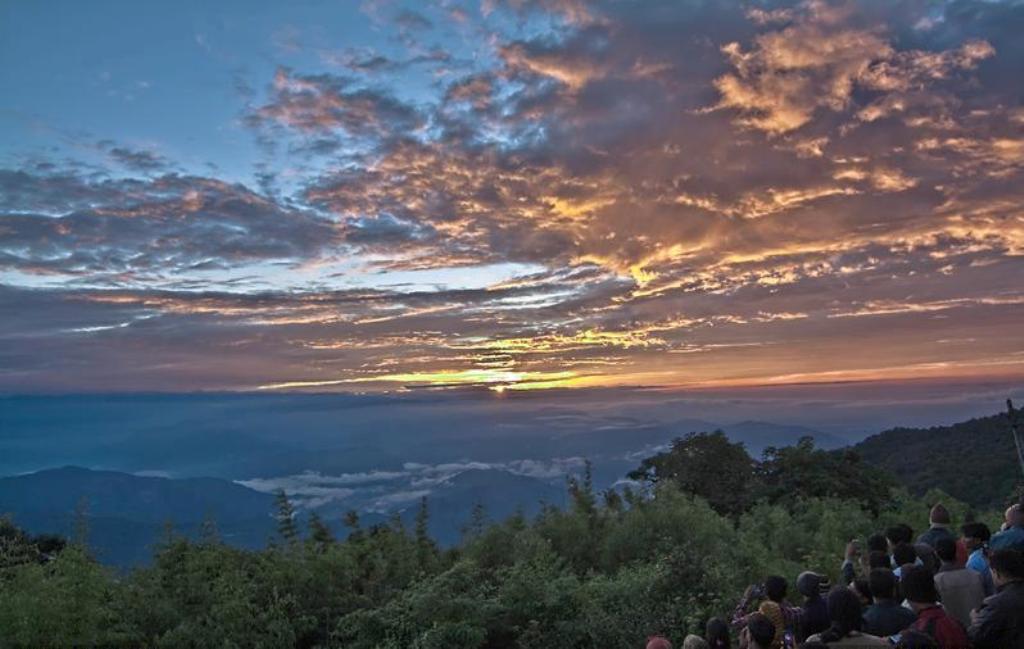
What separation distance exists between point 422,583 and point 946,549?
8.04 metres

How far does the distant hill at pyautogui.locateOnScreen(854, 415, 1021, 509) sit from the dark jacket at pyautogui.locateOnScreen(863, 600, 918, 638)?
989 inches

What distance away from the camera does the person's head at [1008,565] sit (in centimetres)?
534

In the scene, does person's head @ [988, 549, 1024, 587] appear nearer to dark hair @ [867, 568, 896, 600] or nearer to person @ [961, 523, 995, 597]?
dark hair @ [867, 568, 896, 600]

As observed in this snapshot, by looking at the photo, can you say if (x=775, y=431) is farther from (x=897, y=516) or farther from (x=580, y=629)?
(x=580, y=629)

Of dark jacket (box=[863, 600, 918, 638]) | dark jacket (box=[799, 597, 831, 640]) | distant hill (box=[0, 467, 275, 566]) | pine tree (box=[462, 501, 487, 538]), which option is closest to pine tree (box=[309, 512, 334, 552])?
distant hill (box=[0, 467, 275, 566])

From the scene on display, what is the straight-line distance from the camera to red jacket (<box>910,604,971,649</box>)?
209 inches

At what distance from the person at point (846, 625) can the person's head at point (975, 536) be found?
10.3 feet

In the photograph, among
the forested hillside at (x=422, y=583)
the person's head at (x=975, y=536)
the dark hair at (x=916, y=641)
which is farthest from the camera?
the forested hillside at (x=422, y=583)

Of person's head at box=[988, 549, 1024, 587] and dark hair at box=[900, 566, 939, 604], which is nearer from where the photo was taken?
person's head at box=[988, 549, 1024, 587]

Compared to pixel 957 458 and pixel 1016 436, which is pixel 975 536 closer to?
pixel 1016 436

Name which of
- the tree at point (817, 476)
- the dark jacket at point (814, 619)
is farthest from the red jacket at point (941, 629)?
the tree at point (817, 476)

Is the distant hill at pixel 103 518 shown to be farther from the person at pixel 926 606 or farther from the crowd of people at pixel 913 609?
the person at pixel 926 606

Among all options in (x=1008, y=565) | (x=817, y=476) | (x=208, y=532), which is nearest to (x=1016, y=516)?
(x=1008, y=565)

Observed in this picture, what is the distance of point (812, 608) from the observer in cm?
640
